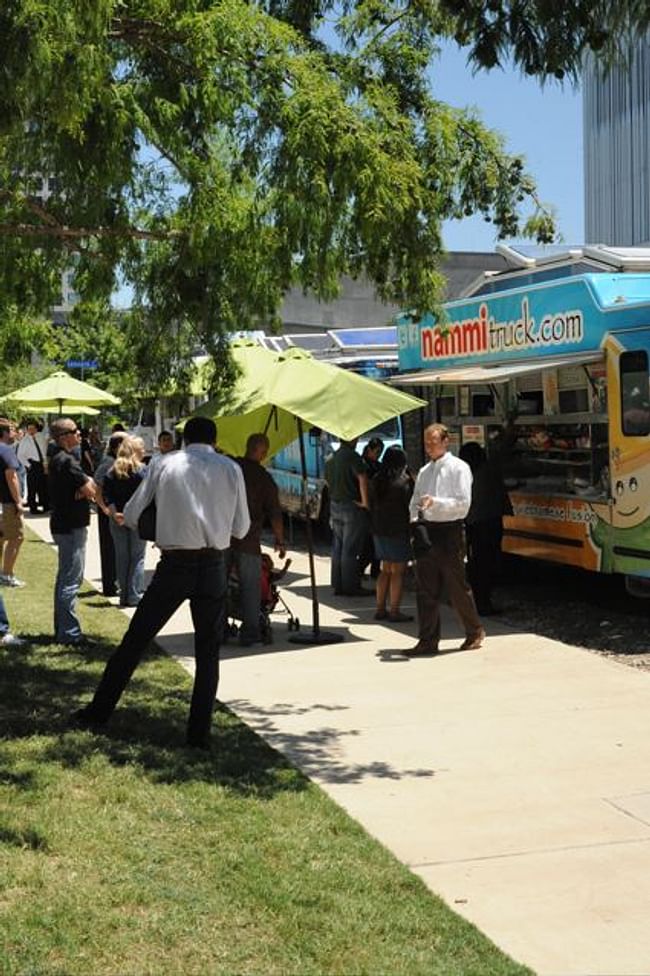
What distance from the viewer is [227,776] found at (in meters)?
6.63

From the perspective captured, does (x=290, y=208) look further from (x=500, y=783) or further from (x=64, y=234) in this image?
(x=500, y=783)

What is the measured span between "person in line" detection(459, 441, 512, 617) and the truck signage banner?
1.32 meters

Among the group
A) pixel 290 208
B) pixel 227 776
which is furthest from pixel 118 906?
pixel 290 208

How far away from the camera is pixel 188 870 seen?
521cm

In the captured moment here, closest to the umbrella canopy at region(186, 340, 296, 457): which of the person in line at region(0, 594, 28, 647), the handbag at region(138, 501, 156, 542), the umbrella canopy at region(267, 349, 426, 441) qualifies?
the umbrella canopy at region(267, 349, 426, 441)

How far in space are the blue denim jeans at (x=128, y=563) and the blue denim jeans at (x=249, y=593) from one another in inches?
89.9

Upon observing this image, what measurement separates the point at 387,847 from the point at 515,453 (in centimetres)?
819

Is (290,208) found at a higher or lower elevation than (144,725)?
higher

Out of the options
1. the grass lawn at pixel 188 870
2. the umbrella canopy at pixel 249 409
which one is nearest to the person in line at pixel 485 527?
the umbrella canopy at pixel 249 409

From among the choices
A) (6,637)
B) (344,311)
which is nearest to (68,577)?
(6,637)

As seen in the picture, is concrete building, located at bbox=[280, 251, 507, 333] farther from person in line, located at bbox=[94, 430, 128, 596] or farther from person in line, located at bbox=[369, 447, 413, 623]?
person in line, located at bbox=[369, 447, 413, 623]

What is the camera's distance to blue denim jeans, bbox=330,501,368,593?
13539 millimetres

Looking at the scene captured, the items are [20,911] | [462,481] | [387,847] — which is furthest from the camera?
[462,481]

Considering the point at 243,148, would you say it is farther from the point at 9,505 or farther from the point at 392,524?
the point at 9,505
